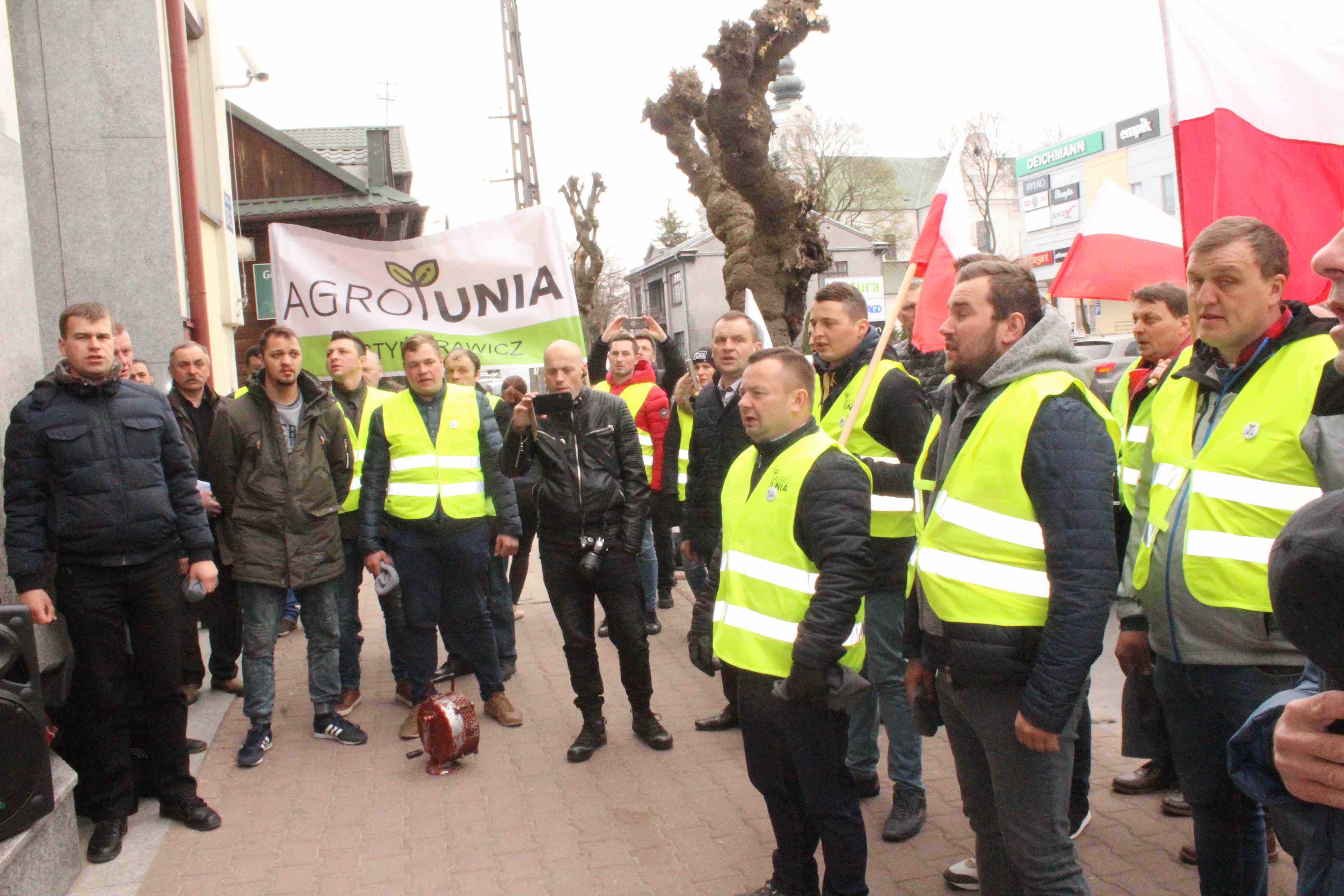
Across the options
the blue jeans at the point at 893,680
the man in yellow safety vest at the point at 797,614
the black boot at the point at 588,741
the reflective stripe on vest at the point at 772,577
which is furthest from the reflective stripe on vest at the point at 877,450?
the black boot at the point at 588,741

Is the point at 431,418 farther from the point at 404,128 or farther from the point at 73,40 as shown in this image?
the point at 404,128

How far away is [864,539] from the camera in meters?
3.35

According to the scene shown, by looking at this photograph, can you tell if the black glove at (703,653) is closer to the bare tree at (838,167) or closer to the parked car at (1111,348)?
the parked car at (1111,348)

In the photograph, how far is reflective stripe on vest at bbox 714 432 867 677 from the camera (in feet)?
11.2

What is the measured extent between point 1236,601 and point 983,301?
1.04m

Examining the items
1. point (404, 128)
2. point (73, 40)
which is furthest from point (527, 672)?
point (404, 128)

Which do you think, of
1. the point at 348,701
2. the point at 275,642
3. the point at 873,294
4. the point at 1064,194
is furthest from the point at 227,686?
the point at 1064,194

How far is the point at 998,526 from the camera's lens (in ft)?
9.43

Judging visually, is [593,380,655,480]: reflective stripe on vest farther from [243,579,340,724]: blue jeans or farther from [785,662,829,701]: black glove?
[785,662,829,701]: black glove

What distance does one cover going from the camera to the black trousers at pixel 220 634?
6.02 meters

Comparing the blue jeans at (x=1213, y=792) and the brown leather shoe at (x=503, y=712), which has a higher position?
the blue jeans at (x=1213, y=792)

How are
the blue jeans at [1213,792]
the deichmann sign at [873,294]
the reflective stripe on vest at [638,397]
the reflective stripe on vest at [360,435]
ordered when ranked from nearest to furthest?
the blue jeans at [1213,792] < the reflective stripe on vest at [360,435] < the reflective stripe on vest at [638,397] < the deichmann sign at [873,294]

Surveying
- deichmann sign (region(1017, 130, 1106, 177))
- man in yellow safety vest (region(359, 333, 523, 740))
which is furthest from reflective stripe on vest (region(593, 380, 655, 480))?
deichmann sign (region(1017, 130, 1106, 177))

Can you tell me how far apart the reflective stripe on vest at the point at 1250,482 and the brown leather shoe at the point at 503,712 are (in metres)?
4.04
